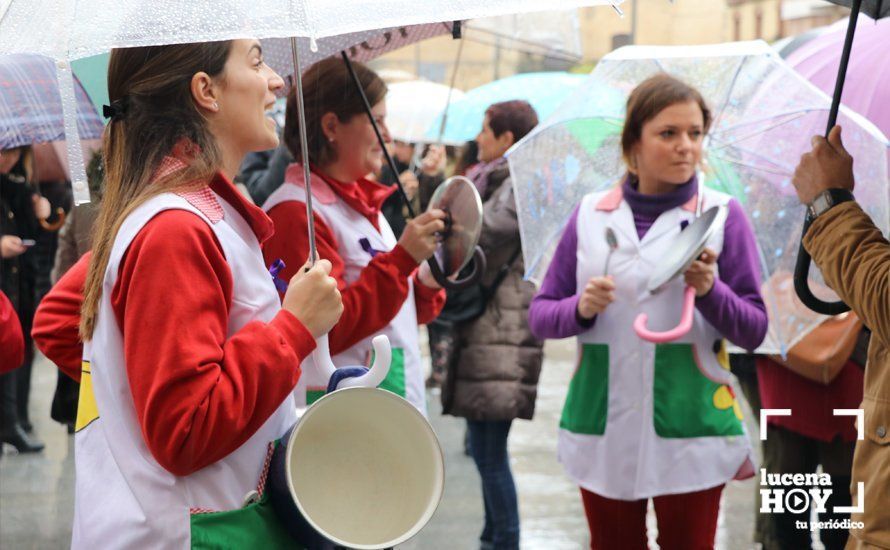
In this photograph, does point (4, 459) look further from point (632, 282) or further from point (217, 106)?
point (217, 106)

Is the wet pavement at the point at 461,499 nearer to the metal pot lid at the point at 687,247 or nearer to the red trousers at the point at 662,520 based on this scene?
the red trousers at the point at 662,520

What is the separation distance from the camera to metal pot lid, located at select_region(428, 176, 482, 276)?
3.69 m

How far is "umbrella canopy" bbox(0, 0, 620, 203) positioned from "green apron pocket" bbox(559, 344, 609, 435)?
182 cm

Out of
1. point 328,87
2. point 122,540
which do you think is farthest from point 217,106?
point 328,87

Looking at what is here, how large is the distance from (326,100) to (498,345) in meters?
1.68

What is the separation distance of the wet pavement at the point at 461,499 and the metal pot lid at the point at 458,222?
1.99 metres

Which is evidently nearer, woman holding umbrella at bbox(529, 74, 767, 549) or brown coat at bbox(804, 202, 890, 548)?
brown coat at bbox(804, 202, 890, 548)

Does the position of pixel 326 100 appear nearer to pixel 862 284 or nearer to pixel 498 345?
pixel 498 345

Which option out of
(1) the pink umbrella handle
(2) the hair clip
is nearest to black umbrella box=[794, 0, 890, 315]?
(1) the pink umbrella handle

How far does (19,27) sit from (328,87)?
5.67ft

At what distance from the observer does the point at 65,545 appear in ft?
17.6

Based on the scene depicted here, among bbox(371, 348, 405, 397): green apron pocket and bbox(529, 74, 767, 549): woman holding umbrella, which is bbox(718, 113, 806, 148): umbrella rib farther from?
bbox(371, 348, 405, 397): green apron pocket

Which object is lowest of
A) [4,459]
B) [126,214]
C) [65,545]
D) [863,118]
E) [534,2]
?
[4,459]

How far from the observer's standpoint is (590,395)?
3.79m
